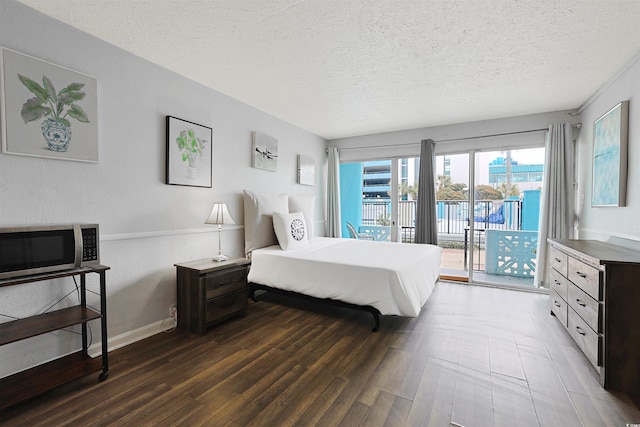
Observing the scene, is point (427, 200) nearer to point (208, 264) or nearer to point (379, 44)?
point (379, 44)

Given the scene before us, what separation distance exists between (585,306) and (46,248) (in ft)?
12.3

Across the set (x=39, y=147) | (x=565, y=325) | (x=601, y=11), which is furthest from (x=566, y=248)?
(x=39, y=147)

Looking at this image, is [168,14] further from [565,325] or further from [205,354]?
[565,325]

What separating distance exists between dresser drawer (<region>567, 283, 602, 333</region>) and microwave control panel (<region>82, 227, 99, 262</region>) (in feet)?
11.5

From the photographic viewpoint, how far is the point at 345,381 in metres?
1.93

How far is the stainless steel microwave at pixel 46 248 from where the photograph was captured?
5.51 feet

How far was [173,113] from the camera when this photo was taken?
2.81m

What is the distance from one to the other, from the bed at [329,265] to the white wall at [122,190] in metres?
0.38

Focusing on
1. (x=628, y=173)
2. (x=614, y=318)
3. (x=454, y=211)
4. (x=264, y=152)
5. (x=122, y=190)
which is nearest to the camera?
(x=614, y=318)

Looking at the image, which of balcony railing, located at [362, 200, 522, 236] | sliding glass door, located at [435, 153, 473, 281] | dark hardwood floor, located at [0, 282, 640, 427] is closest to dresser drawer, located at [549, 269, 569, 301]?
dark hardwood floor, located at [0, 282, 640, 427]

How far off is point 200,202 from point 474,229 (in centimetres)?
405

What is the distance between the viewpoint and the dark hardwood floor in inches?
62.7

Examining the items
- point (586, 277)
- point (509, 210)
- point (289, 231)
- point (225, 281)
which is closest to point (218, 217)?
point (225, 281)

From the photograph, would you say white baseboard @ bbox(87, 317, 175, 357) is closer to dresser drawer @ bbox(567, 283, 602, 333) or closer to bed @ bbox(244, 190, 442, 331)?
bed @ bbox(244, 190, 442, 331)
